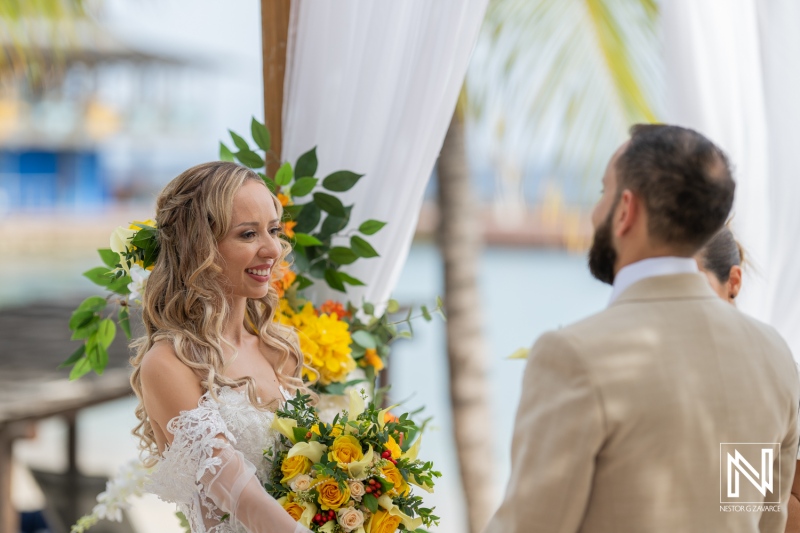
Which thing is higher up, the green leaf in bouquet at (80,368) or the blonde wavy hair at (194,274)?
the blonde wavy hair at (194,274)

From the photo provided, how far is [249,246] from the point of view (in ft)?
6.84

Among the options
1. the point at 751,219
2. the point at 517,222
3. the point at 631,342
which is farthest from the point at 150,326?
the point at 517,222

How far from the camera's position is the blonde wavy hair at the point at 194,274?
6.68 ft

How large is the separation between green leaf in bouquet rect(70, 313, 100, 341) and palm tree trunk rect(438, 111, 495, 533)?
9.45 feet

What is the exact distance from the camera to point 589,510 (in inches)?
54.3

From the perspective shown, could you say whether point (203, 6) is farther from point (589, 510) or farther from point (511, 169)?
point (589, 510)

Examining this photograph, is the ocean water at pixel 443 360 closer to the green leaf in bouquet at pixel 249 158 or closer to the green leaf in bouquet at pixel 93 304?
the green leaf in bouquet at pixel 93 304

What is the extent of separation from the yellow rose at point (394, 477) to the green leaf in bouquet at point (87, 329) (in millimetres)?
1021

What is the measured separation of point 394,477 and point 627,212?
0.81 metres

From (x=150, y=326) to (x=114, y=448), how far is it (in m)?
15.8

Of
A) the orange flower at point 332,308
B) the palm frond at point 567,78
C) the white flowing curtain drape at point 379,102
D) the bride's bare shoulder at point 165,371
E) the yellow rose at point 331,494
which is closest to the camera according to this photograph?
the yellow rose at point 331,494

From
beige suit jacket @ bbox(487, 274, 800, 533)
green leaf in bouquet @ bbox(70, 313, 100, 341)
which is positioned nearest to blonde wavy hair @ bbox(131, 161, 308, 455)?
green leaf in bouquet @ bbox(70, 313, 100, 341)

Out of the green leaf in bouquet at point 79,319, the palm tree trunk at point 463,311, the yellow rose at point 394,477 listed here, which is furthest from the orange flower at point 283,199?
→ the palm tree trunk at point 463,311

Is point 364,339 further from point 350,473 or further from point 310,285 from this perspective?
point 350,473
